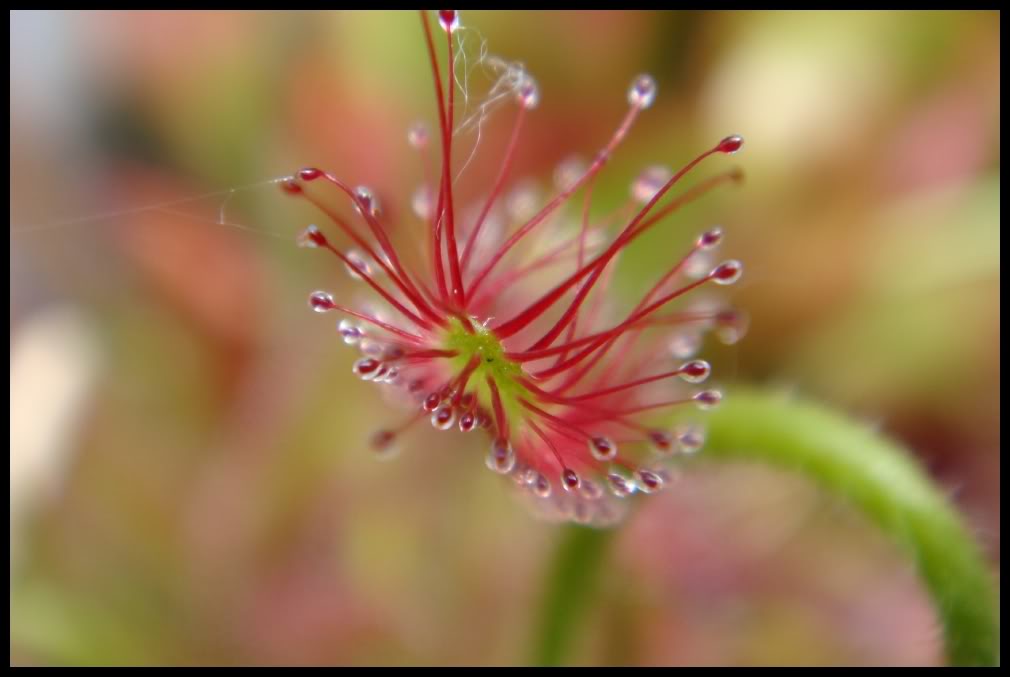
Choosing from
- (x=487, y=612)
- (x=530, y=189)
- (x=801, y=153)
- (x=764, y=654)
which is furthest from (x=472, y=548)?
(x=801, y=153)

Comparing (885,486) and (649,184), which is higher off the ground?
(649,184)

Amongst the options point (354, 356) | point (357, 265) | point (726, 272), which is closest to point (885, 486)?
point (726, 272)

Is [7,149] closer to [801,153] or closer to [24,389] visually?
[24,389]

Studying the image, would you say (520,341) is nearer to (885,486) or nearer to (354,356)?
(885,486)

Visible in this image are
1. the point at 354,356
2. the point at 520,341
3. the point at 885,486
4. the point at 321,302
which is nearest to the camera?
the point at 321,302

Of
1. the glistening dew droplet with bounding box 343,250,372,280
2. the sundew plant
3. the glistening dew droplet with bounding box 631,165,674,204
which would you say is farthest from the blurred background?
the glistening dew droplet with bounding box 343,250,372,280

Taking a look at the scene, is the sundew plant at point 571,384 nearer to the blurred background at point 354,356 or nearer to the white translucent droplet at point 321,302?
the white translucent droplet at point 321,302
